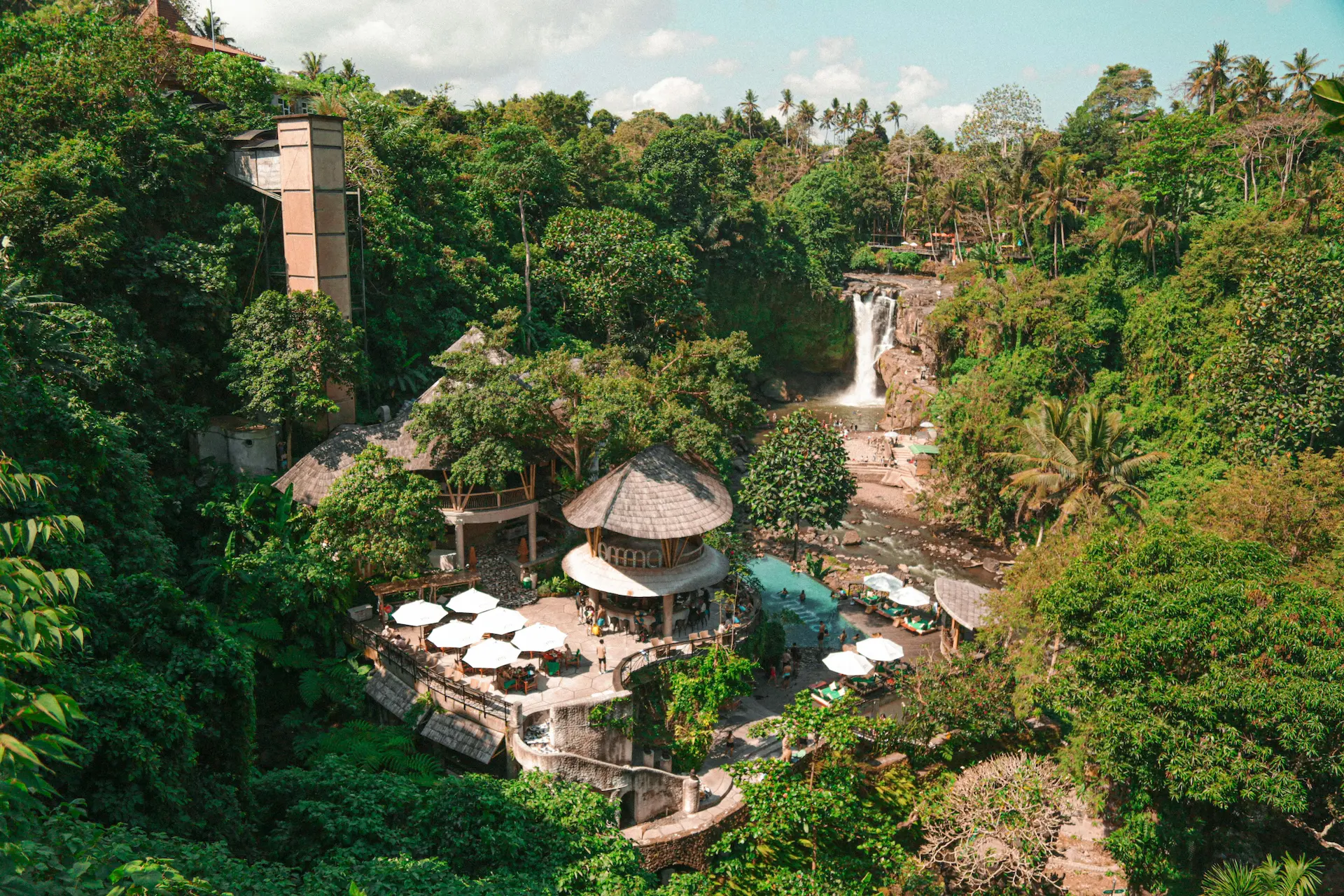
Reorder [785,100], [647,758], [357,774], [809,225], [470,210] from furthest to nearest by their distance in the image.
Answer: [785,100] < [809,225] < [470,210] < [647,758] < [357,774]

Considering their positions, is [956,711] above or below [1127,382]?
below

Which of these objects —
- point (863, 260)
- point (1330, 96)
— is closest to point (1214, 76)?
point (863, 260)

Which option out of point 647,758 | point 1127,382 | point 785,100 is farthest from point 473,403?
point 785,100

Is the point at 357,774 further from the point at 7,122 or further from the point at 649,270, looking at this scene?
the point at 649,270

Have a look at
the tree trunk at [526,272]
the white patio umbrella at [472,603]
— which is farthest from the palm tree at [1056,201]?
the white patio umbrella at [472,603]

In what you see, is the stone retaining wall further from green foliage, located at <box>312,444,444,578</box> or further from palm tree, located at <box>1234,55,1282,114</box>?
palm tree, located at <box>1234,55,1282,114</box>

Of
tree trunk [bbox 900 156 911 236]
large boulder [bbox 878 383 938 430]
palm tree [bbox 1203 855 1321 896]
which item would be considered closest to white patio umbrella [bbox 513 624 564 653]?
palm tree [bbox 1203 855 1321 896]
